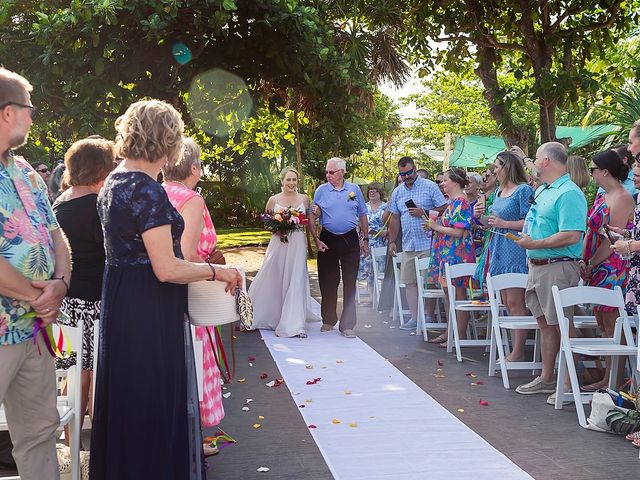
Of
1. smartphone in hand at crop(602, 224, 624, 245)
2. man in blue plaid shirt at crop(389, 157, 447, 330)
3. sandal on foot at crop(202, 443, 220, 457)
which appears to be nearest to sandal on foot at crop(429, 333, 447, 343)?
man in blue plaid shirt at crop(389, 157, 447, 330)

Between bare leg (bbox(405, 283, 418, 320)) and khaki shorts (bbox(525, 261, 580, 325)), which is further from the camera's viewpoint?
bare leg (bbox(405, 283, 418, 320))

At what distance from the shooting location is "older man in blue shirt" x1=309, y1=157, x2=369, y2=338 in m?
10.3

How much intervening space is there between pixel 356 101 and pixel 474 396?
22.3 ft

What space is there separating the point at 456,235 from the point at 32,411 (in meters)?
6.59

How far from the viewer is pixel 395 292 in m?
11.5

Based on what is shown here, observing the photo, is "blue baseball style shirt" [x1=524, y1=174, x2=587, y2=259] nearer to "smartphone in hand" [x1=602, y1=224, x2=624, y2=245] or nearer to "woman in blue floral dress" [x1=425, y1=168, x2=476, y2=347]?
"smartphone in hand" [x1=602, y1=224, x2=624, y2=245]

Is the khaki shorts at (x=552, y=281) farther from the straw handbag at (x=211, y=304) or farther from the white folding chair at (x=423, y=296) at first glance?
the straw handbag at (x=211, y=304)

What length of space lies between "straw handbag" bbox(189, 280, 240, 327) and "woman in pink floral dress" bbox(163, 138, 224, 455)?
0.55 meters

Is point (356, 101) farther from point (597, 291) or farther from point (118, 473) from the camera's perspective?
point (118, 473)

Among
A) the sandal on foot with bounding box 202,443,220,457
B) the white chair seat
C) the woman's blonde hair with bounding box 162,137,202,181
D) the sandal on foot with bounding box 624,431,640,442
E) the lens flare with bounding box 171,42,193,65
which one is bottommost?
the sandal on foot with bounding box 624,431,640,442

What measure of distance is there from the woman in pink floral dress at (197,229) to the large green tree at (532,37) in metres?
8.47

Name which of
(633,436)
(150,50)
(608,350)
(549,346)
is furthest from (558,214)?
(150,50)

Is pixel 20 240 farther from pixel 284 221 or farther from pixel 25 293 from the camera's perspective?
pixel 284 221

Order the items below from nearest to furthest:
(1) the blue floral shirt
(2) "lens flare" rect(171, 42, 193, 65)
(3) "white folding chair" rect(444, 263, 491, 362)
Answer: (1) the blue floral shirt < (3) "white folding chair" rect(444, 263, 491, 362) < (2) "lens flare" rect(171, 42, 193, 65)
